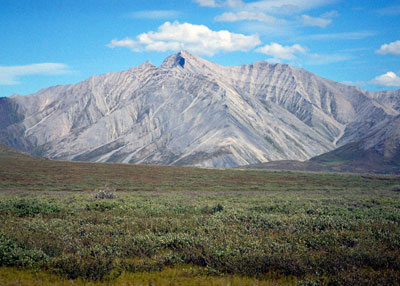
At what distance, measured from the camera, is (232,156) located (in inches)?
6196

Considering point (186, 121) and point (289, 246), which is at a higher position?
point (186, 121)

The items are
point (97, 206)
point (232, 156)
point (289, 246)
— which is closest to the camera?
point (289, 246)

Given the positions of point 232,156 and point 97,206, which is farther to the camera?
point 232,156

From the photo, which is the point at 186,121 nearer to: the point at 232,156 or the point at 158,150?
the point at 158,150

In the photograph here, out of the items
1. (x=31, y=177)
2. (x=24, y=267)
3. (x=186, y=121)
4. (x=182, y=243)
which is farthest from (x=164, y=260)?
(x=186, y=121)

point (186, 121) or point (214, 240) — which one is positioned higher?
point (186, 121)

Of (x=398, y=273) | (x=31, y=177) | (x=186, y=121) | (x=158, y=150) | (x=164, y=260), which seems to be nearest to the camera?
(x=398, y=273)

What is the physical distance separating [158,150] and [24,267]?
174 metres

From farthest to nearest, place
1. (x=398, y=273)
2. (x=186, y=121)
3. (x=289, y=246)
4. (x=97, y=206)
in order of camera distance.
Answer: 1. (x=186, y=121)
2. (x=97, y=206)
3. (x=289, y=246)
4. (x=398, y=273)

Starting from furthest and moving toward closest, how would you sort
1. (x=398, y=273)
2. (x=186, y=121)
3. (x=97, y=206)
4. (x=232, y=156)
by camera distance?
1. (x=186, y=121)
2. (x=232, y=156)
3. (x=97, y=206)
4. (x=398, y=273)

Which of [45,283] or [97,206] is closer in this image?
[45,283]

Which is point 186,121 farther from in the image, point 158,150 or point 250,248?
point 250,248

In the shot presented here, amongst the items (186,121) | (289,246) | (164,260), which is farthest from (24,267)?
(186,121)

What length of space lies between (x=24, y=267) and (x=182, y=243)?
5.79m
